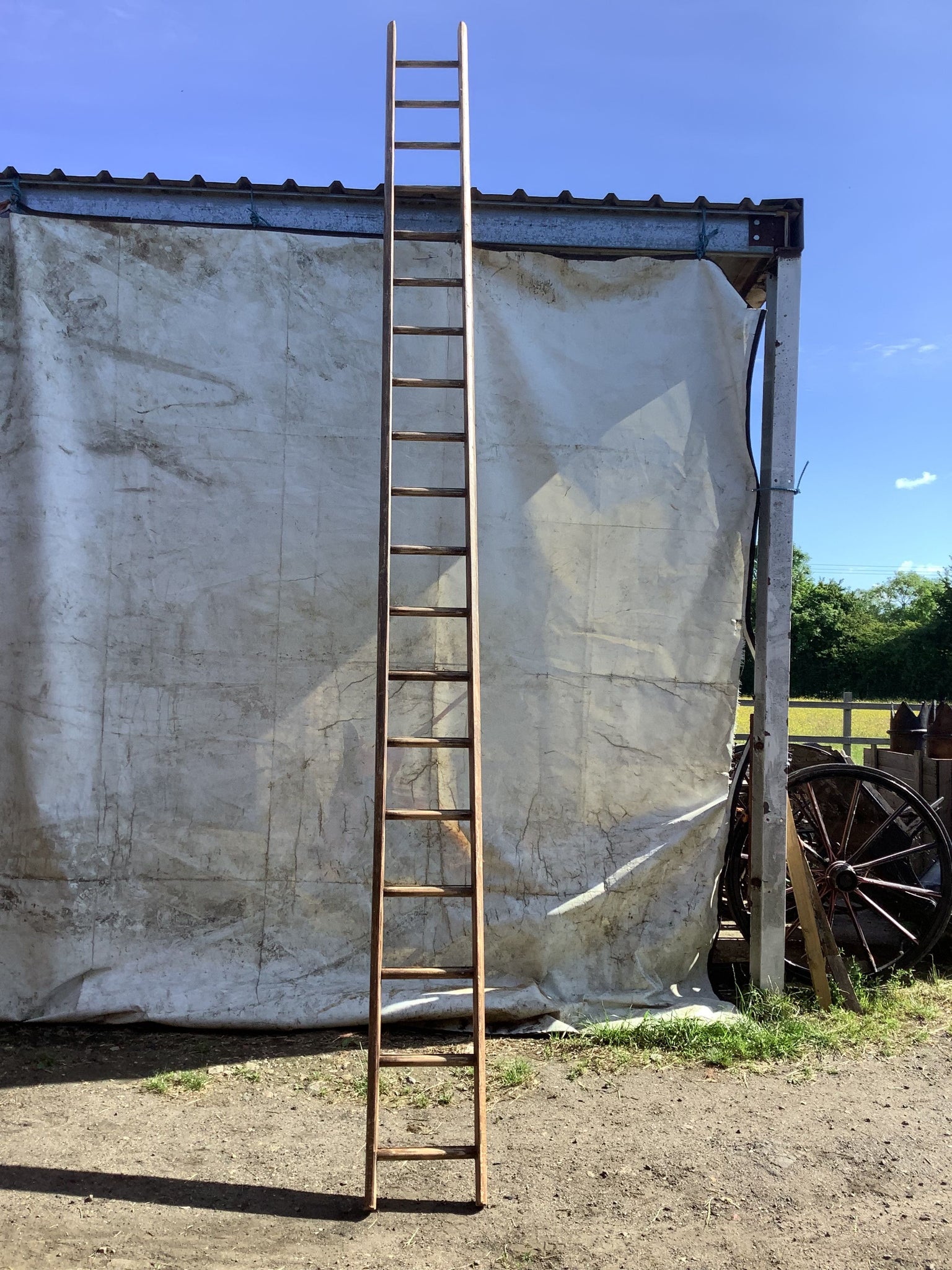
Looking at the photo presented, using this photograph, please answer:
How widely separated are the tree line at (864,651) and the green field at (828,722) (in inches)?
203

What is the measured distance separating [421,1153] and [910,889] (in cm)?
336

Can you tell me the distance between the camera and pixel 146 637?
14.8 feet

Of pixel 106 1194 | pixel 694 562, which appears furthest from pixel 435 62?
pixel 106 1194

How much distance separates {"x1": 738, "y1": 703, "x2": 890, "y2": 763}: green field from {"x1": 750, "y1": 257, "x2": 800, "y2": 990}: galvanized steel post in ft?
35.6

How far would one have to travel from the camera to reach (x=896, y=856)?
5.27 metres

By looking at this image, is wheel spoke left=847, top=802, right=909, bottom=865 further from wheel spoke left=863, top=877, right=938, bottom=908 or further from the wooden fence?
the wooden fence

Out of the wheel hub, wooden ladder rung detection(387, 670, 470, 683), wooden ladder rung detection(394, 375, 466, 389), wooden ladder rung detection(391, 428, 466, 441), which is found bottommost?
the wheel hub

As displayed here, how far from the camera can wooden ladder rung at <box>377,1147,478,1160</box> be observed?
9.62ft

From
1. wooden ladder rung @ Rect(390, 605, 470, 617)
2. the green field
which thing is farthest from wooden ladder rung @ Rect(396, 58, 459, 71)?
the green field

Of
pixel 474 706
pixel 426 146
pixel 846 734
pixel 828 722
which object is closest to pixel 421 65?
pixel 426 146

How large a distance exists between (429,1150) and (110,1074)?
1.70 meters

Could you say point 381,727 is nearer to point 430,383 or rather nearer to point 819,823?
point 430,383

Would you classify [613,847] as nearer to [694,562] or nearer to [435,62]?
[694,562]

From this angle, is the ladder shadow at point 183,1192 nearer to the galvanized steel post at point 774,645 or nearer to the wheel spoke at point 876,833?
the galvanized steel post at point 774,645
